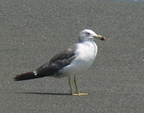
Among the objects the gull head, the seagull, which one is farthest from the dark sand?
the gull head

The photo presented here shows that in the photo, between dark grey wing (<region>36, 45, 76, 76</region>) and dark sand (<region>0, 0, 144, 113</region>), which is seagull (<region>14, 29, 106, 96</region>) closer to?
dark grey wing (<region>36, 45, 76, 76</region>)

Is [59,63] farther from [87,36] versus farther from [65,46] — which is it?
[65,46]

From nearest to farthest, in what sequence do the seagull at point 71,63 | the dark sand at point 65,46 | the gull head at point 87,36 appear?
1. the dark sand at point 65,46
2. the seagull at point 71,63
3. the gull head at point 87,36

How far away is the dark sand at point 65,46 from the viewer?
23.5ft

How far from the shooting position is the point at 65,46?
10.4m

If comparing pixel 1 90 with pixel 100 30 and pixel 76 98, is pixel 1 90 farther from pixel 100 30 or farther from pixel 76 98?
pixel 100 30

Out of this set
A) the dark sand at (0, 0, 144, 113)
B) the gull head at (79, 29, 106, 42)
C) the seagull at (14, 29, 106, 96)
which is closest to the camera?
the dark sand at (0, 0, 144, 113)

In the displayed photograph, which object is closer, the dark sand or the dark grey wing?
the dark sand

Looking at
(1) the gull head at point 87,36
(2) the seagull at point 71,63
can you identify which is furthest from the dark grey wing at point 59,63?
(1) the gull head at point 87,36

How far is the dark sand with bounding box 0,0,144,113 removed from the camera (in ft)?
23.5

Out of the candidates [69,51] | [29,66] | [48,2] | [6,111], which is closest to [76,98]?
[69,51]

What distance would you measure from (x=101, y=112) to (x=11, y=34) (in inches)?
188

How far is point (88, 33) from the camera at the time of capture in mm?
7852

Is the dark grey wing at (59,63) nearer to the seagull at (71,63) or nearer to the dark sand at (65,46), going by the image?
the seagull at (71,63)
